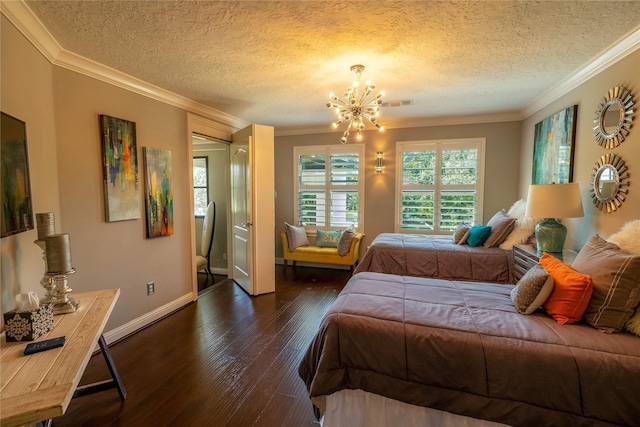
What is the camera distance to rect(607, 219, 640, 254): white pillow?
1752 mm

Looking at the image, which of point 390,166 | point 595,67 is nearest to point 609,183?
point 595,67

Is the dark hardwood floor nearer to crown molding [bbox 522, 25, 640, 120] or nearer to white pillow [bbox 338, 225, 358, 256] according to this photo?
white pillow [bbox 338, 225, 358, 256]

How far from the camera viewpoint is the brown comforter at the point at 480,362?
49.1 inches

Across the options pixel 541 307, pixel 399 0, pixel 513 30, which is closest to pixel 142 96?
pixel 399 0

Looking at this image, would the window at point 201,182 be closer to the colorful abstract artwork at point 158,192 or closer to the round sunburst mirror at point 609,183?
the colorful abstract artwork at point 158,192

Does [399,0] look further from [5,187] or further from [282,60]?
[5,187]

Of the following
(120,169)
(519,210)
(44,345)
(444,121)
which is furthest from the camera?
(444,121)

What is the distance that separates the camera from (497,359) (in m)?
1.34

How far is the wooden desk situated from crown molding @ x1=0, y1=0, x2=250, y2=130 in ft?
5.65

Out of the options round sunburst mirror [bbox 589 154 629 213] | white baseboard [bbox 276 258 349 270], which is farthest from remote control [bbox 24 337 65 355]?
white baseboard [bbox 276 258 349 270]

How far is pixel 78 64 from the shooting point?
230 cm

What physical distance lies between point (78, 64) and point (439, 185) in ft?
14.8

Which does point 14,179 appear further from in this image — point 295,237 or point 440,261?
point 295,237

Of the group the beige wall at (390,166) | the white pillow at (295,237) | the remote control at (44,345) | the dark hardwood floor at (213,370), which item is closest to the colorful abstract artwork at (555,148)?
the beige wall at (390,166)
